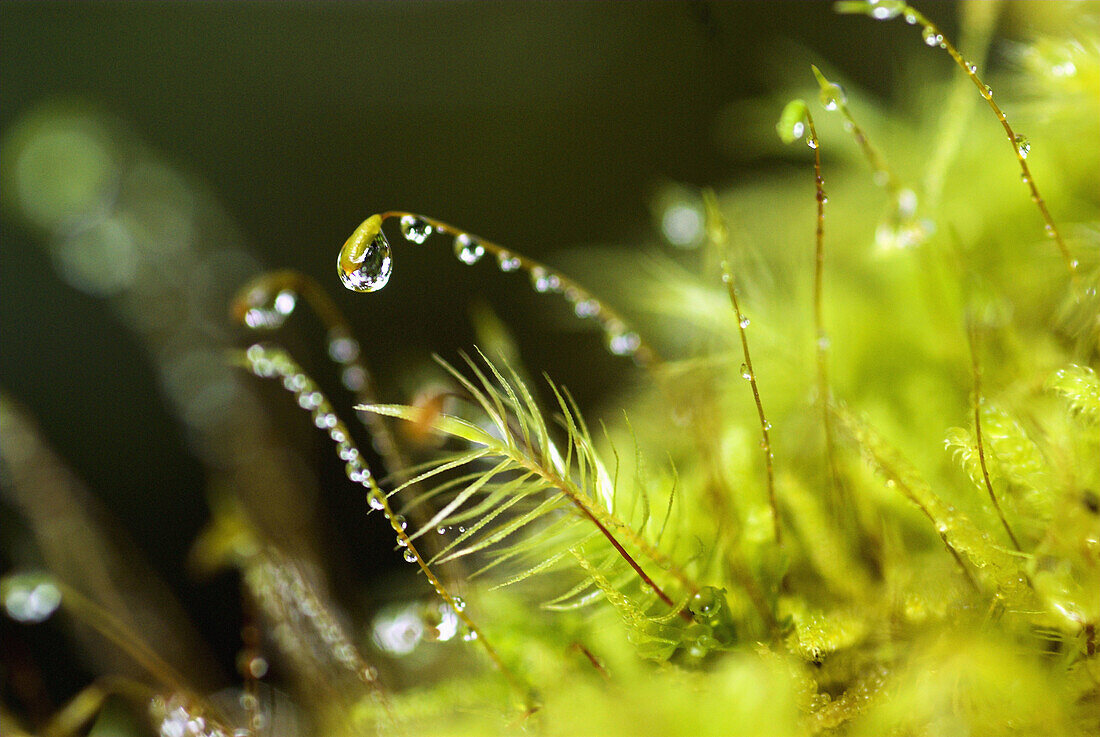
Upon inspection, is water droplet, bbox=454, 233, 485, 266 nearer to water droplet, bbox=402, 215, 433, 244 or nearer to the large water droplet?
water droplet, bbox=402, 215, 433, 244

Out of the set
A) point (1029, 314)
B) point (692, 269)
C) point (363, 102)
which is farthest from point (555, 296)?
point (1029, 314)

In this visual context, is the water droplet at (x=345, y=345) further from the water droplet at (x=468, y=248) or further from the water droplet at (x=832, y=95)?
the water droplet at (x=832, y=95)

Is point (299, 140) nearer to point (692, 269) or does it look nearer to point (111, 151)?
point (111, 151)

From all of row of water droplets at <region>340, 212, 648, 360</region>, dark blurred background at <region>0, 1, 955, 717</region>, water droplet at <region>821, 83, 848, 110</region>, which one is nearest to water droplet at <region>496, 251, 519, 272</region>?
row of water droplets at <region>340, 212, 648, 360</region>

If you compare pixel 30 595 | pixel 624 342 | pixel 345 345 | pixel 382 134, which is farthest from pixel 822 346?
pixel 382 134

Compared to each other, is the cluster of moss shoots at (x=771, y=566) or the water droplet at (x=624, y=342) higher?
the water droplet at (x=624, y=342)

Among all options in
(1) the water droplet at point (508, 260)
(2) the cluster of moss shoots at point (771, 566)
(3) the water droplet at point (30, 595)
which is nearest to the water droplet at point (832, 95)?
(2) the cluster of moss shoots at point (771, 566)

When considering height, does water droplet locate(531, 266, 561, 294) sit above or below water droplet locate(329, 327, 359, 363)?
below
